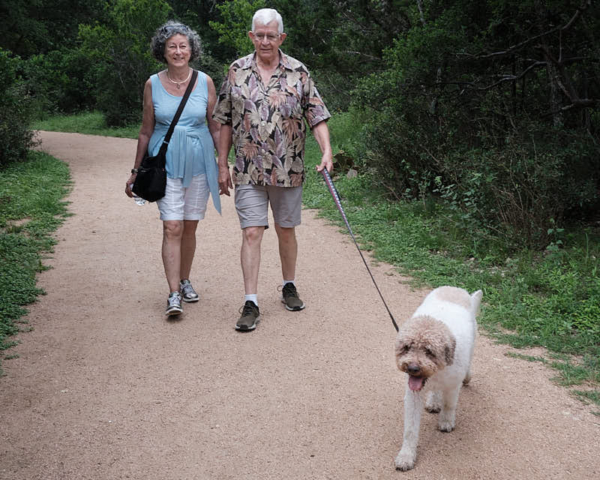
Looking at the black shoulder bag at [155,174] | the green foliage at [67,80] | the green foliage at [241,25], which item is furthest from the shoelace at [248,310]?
the green foliage at [67,80]

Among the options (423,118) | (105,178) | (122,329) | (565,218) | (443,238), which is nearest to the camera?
(122,329)

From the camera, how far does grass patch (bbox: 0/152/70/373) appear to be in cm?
524

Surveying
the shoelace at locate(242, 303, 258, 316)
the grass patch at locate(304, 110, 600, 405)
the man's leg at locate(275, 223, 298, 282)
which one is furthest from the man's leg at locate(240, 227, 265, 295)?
the grass patch at locate(304, 110, 600, 405)

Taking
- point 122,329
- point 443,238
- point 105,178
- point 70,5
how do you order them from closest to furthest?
point 122,329 → point 443,238 → point 105,178 → point 70,5

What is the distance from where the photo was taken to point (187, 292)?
215 inches

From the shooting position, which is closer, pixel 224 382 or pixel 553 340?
pixel 224 382

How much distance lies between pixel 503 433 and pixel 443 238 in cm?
381

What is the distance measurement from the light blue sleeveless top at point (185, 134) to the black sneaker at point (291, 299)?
103 cm

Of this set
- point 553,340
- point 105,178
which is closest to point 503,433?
point 553,340

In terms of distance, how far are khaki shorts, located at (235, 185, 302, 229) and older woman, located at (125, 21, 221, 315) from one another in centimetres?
45

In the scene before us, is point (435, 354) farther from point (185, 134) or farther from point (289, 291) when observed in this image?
point (185, 134)

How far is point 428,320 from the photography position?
9.39 ft

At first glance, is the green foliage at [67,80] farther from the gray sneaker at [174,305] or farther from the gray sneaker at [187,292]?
the gray sneaker at [174,305]

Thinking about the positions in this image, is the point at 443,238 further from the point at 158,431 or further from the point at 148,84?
the point at 158,431
